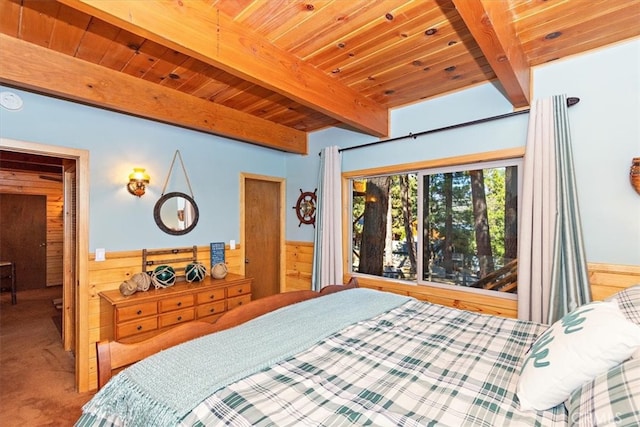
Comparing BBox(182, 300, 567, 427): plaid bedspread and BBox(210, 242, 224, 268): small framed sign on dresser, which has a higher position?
BBox(210, 242, 224, 268): small framed sign on dresser

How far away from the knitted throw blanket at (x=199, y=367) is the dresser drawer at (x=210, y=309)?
1.31m

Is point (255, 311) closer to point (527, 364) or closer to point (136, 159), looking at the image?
point (527, 364)

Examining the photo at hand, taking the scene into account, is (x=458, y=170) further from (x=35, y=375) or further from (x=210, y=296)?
(x=35, y=375)

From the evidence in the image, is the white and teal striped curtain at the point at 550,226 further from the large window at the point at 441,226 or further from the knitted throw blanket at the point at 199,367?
the knitted throw blanket at the point at 199,367

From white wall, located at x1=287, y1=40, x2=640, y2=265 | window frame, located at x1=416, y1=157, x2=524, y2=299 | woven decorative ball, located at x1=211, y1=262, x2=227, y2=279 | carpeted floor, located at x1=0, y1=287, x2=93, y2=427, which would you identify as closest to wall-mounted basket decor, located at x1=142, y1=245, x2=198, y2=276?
woven decorative ball, located at x1=211, y1=262, x2=227, y2=279

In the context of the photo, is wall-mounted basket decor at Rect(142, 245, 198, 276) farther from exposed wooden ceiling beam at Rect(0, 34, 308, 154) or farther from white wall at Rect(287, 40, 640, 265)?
white wall at Rect(287, 40, 640, 265)

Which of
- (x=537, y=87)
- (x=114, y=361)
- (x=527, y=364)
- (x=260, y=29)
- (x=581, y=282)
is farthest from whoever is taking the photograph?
(x=537, y=87)

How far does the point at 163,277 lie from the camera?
2799 mm

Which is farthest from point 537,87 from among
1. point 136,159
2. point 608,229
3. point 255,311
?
point 136,159

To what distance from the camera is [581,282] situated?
1994mm

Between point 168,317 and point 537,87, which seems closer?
point 537,87

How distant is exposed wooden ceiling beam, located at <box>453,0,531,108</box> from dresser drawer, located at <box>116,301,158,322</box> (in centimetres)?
286

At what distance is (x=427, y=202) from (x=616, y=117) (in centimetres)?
143

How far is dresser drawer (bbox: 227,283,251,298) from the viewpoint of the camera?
3063 millimetres
